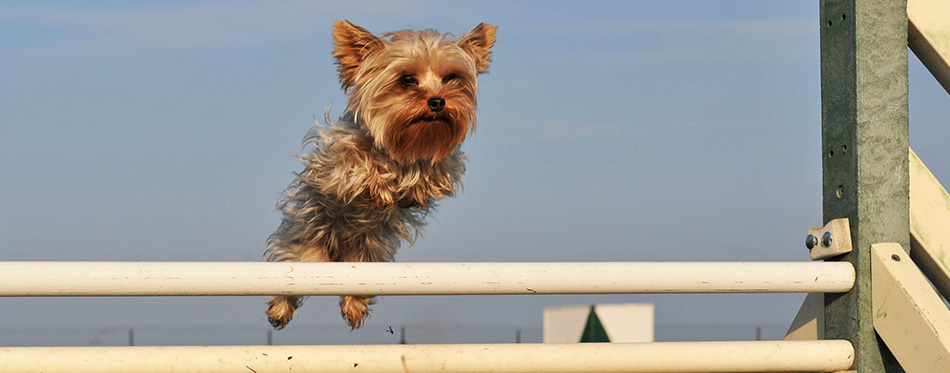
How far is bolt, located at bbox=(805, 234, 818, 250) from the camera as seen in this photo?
268 centimetres

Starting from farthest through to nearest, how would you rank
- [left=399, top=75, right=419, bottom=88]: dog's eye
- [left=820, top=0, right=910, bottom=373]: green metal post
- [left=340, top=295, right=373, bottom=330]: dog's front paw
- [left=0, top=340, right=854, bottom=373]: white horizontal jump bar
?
[left=340, top=295, right=373, bottom=330]: dog's front paw < [left=399, top=75, right=419, bottom=88]: dog's eye < [left=820, top=0, right=910, bottom=373]: green metal post < [left=0, top=340, right=854, bottom=373]: white horizontal jump bar

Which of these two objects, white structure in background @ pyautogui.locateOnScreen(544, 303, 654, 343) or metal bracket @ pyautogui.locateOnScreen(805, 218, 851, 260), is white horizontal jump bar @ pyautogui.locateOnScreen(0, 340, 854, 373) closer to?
metal bracket @ pyautogui.locateOnScreen(805, 218, 851, 260)

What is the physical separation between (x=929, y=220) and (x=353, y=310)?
1.98 meters

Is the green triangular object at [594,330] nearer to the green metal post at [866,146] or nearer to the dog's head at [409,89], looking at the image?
the dog's head at [409,89]

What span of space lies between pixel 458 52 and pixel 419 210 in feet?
2.12

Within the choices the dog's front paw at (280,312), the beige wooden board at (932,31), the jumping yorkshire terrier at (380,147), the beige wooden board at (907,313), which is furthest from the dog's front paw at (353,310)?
the beige wooden board at (932,31)

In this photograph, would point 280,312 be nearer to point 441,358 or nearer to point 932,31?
point 441,358

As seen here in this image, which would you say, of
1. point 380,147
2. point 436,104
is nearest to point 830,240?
point 436,104

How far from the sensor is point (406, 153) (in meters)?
3.45

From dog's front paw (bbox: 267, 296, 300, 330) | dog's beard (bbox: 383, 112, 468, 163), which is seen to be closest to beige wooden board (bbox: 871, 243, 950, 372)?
dog's beard (bbox: 383, 112, 468, 163)

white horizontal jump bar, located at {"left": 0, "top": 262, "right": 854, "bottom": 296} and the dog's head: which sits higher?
the dog's head

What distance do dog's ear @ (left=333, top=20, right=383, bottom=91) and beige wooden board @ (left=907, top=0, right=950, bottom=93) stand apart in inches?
70.0

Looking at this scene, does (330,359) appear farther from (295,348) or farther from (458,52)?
(458,52)

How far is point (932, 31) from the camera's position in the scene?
2.65m
